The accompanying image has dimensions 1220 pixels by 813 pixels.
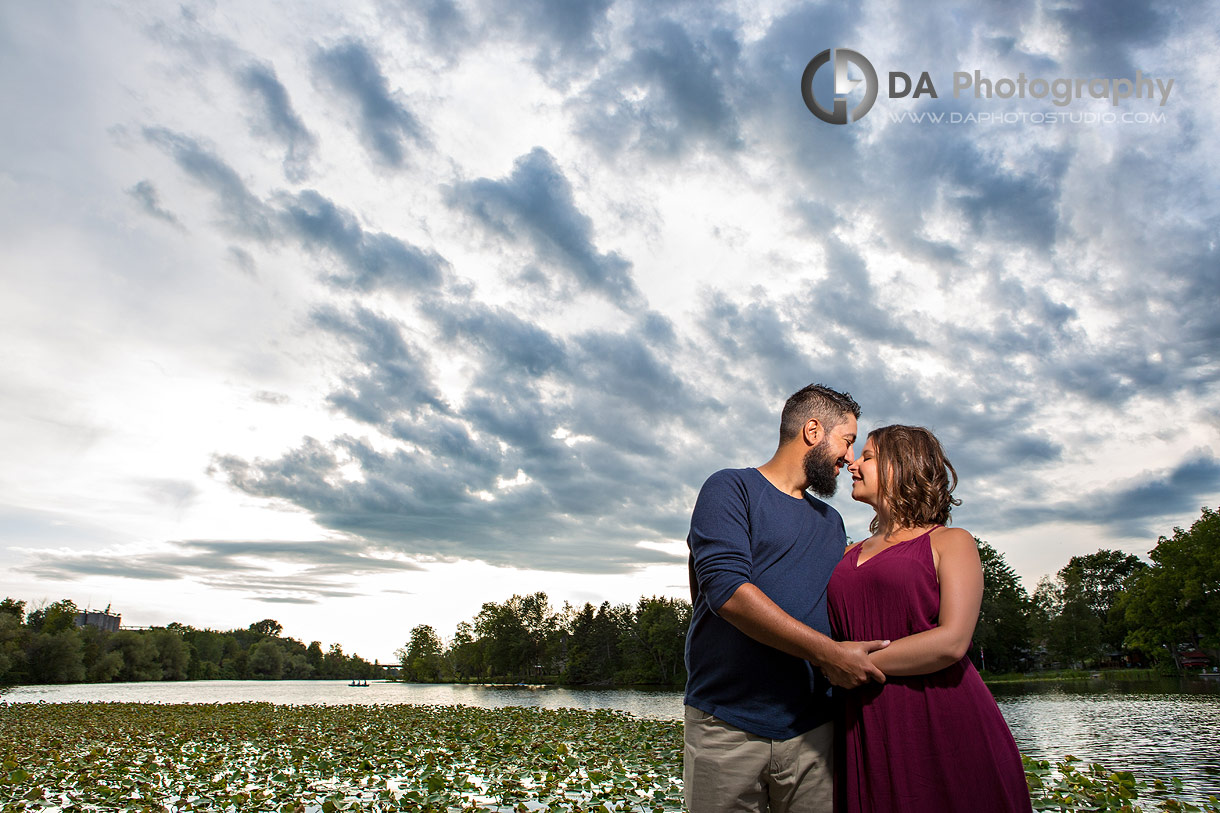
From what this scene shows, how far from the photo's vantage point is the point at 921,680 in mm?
2555

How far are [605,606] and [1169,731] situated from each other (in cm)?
7010

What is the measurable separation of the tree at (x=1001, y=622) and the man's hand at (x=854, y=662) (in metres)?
59.5

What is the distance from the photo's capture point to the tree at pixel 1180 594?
146ft

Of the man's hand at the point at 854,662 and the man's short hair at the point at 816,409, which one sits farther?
the man's short hair at the point at 816,409

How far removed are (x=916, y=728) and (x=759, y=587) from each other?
707 millimetres

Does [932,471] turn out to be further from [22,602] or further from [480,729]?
[22,602]

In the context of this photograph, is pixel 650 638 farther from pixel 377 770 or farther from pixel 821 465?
pixel 821 465

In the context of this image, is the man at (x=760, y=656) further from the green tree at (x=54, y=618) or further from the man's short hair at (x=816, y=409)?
the green tree at (x=54, y=618)

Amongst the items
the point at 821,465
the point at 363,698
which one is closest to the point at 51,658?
the point at 363,698

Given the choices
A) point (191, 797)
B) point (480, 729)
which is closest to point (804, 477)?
point (191, 797)

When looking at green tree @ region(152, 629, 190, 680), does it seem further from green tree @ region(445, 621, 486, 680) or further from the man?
the man

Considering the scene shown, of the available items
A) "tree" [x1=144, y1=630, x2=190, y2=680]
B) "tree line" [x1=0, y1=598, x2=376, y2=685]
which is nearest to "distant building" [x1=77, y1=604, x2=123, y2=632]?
"tree line" [x1=0, y1=598, x2=376, y2=685]

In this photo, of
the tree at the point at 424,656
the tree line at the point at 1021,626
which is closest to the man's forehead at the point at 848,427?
the tree line at the point at 1021,626

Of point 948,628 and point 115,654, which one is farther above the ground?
point 948,628
